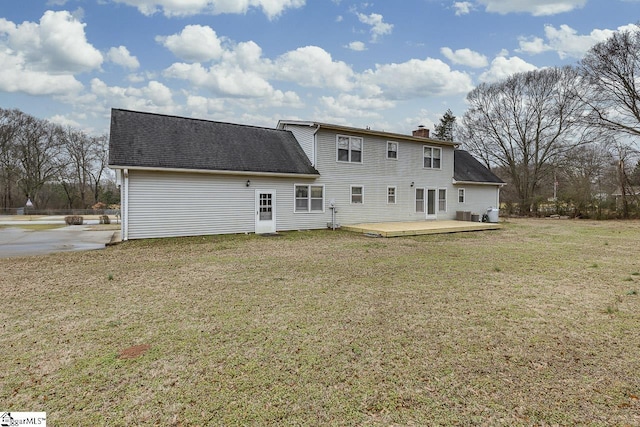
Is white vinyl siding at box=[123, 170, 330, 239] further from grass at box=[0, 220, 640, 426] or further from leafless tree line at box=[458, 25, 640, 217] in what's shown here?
leafless tree line at box=[458, 25, 640, 217]

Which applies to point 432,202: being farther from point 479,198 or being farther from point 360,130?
point 360,130

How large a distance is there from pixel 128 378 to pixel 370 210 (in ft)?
46.1

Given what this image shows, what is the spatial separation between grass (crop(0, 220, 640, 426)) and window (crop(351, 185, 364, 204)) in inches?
344

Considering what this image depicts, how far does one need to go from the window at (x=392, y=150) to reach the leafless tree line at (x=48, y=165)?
32.7m

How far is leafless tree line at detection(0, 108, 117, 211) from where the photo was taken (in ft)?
102

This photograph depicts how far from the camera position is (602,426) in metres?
2.21

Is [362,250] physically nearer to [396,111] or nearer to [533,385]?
[533,385]

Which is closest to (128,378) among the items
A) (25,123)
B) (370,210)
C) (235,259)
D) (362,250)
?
(235,259)


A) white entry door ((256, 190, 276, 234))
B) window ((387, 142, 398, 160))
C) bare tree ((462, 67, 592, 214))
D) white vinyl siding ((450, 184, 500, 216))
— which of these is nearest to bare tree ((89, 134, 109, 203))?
white entry door ((256, 190, 276, 234))

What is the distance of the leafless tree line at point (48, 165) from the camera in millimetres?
31125

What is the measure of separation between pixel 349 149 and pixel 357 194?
214 cm

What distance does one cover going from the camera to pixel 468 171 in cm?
2073

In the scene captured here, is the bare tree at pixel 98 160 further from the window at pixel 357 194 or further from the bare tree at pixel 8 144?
the window at pixel 357 194

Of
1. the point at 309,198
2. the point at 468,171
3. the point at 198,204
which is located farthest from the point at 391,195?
the point at 198,204
